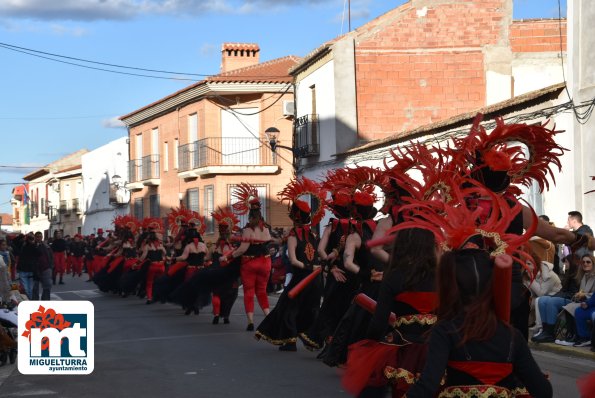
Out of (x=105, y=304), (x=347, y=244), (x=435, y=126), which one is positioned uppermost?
(x=435, y=126)

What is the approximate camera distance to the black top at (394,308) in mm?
5980

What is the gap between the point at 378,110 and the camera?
3284 cm

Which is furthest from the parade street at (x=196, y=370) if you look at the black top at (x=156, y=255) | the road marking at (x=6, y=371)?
the black top at (x=156, y=255)

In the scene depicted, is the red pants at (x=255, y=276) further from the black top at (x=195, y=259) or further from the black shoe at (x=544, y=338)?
the black top at (x=195, y=259)

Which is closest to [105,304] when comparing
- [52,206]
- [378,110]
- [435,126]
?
[435,126]

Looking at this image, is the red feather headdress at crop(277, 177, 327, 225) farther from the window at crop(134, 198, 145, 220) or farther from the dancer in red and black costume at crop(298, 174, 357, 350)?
the window at crop(134, 198, 145, 220)

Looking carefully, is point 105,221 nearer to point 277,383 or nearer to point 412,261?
point 277,383

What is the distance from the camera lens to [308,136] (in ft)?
115

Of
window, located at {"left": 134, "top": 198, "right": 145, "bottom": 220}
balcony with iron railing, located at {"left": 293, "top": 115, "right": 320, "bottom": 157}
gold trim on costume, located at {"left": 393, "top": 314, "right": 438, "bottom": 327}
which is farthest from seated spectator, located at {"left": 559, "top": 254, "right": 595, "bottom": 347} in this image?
→ window, located at {"left": 134, "top": 198, "right": 145, "bottom": 220}

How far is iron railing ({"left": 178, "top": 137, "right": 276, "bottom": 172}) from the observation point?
44.2m

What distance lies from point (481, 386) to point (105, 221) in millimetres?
61439

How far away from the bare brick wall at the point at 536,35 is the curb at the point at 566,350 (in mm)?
18095

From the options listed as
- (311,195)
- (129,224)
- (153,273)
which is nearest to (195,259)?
(153,273)

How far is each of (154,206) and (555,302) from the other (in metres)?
39.9
